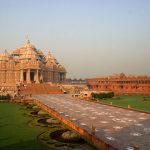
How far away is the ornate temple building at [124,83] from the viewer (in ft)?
249

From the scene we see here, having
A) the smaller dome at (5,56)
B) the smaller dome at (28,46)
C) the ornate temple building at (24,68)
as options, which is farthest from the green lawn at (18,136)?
the smaller dome at (28,46)

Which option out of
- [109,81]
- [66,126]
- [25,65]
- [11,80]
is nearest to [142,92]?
[109,81]

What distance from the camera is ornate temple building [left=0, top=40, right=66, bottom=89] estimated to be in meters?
78.8

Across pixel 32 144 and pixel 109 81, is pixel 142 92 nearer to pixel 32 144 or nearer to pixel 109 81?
pixel 109 81

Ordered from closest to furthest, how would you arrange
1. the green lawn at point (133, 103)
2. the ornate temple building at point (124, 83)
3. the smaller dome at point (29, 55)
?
the green lawn at point (133, 103), the ornate temple building at point (124, 83), the smaller dome at point (29, 55)

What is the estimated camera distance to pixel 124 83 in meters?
79.9

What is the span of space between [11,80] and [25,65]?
825cm

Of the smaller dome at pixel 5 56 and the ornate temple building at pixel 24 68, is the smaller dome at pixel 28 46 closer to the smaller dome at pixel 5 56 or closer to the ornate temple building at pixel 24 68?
the ornate temple building at pixel 24 68

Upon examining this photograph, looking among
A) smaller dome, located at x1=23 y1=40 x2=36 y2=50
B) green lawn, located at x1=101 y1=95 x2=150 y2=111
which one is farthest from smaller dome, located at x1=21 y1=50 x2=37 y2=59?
green lawn, located at x1=101 y1=95 x2=150 y2=111

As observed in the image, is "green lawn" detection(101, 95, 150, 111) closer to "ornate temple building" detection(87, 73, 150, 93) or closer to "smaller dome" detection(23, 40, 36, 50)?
"ornate temple building" detection(87, 73, 150, 93)

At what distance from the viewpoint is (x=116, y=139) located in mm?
17641

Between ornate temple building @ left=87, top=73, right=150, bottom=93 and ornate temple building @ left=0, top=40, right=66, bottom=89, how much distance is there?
1718 cm

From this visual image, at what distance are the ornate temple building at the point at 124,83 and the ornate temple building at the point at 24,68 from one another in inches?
677

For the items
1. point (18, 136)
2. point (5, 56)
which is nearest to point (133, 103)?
point (18, 136)
